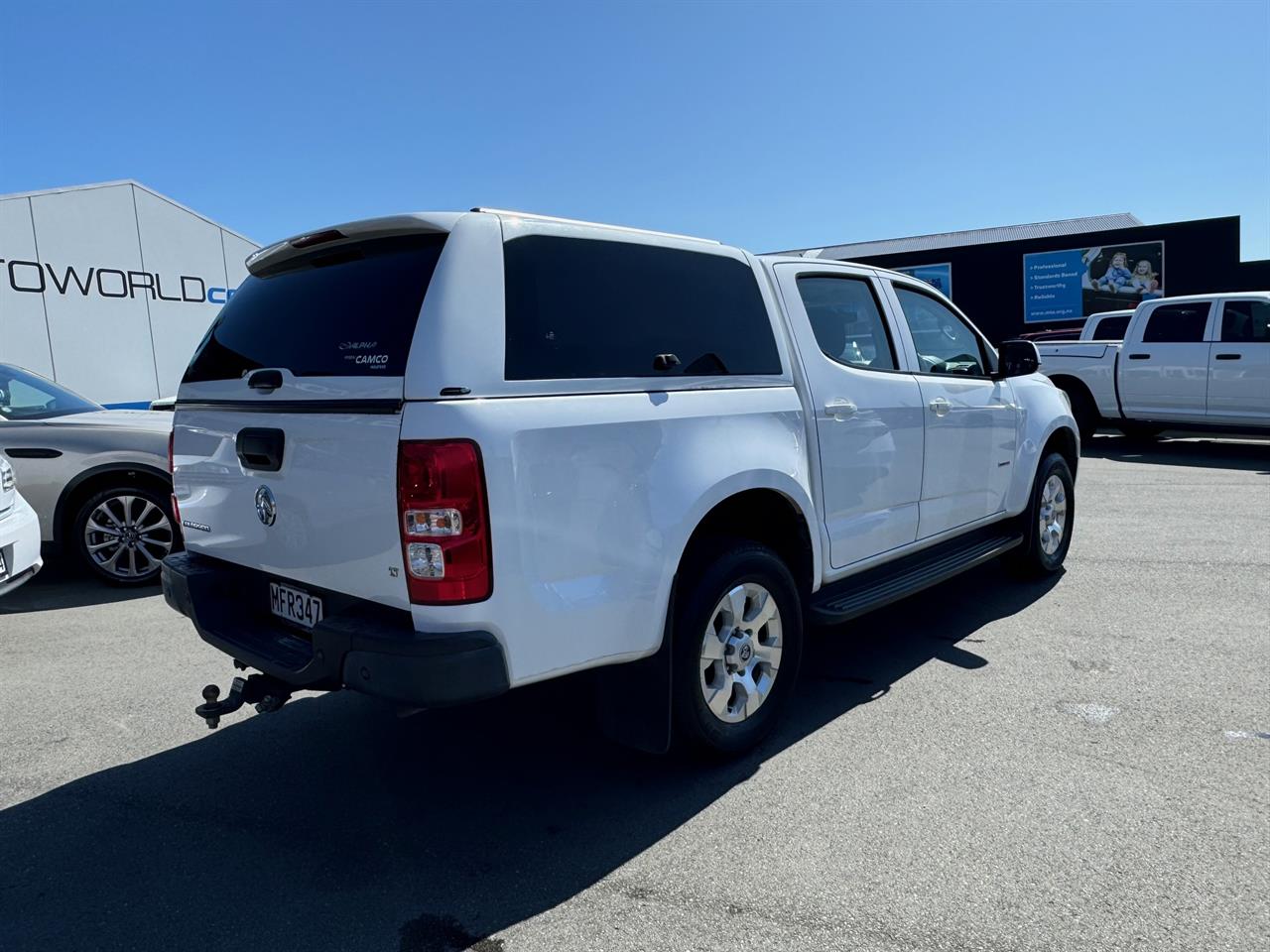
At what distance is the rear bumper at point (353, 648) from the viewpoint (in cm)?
256

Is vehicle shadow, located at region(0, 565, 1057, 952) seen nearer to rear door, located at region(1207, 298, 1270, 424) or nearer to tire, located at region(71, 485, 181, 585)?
tire, located at region(71, 485, 181, 585)

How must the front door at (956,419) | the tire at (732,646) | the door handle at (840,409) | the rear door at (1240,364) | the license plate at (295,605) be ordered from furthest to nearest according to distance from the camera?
the rear door at (1240,364) < the front door at (956,419) < the door handle at (840,409) < the tire at (732,646) < the license plate at (295,605)

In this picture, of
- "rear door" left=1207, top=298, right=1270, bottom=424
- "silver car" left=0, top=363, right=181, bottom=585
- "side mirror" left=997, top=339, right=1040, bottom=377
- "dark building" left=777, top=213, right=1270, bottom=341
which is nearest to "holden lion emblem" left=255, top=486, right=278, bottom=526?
"silver car" left=0, top=363, right=181, bottom=585

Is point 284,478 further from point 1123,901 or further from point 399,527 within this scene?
point 1123,901

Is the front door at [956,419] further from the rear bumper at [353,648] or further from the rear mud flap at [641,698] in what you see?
the rear bumper at [353,648]

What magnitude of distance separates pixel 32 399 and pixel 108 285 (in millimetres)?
6530

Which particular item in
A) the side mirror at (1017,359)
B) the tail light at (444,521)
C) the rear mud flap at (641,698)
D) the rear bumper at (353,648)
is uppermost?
the side mirror at (1017,359)

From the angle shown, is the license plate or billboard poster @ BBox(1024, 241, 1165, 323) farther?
billboard poster @ BBox(1024, 241, 1165, 323)

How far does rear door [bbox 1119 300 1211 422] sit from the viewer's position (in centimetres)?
1216

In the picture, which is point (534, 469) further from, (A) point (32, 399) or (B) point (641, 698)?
→ (A) point (32, 399)

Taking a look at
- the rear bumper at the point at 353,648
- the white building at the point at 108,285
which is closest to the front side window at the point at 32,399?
the rear bumper at the point at 353,648

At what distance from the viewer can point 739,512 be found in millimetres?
3686

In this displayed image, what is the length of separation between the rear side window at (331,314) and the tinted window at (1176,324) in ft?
40.9

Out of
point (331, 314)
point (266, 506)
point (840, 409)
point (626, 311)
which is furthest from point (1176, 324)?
point (266, 506)
